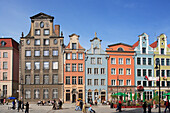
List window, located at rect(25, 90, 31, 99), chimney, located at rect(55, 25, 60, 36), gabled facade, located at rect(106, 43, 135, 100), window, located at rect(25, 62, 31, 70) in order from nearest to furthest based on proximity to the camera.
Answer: window, located at rect(25, 90, 31, 99), window, located at rect(25, 62, 31, 70), gabled facade, located at rect(106, 43, 135, 100), chimney, located at rect(55, 25, 60, 36)

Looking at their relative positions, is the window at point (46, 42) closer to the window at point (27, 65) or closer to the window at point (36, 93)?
the window at point (27, 65)

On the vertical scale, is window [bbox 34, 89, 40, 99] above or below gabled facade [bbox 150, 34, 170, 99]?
below

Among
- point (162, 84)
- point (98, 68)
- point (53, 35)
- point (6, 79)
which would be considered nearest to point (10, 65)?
point (6, 79)

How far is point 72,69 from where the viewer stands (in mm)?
58125

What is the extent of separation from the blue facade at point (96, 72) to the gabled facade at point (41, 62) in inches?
256

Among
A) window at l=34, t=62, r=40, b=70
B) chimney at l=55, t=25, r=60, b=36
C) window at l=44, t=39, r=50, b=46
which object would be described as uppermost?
chimney at l=55, t=25, r=60, b=36

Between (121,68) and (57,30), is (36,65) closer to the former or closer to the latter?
(57,30)

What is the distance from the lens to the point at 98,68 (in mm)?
59031

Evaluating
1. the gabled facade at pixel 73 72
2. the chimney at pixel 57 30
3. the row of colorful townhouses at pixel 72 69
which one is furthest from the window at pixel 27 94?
the chimney at pixel 57 30

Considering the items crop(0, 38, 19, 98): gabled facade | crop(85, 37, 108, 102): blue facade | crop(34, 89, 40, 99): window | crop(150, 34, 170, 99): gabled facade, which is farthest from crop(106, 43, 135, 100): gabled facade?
crop(0, 38, 19, 98): gabled facade

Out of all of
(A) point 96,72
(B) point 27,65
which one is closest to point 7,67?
(B) point 27,65

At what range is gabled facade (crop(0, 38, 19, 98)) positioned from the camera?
199 feet

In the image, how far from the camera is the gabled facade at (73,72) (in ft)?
190

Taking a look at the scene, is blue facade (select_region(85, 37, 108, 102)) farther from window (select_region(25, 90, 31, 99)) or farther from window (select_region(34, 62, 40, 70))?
window (select_region(25, 90, 31, 99))
